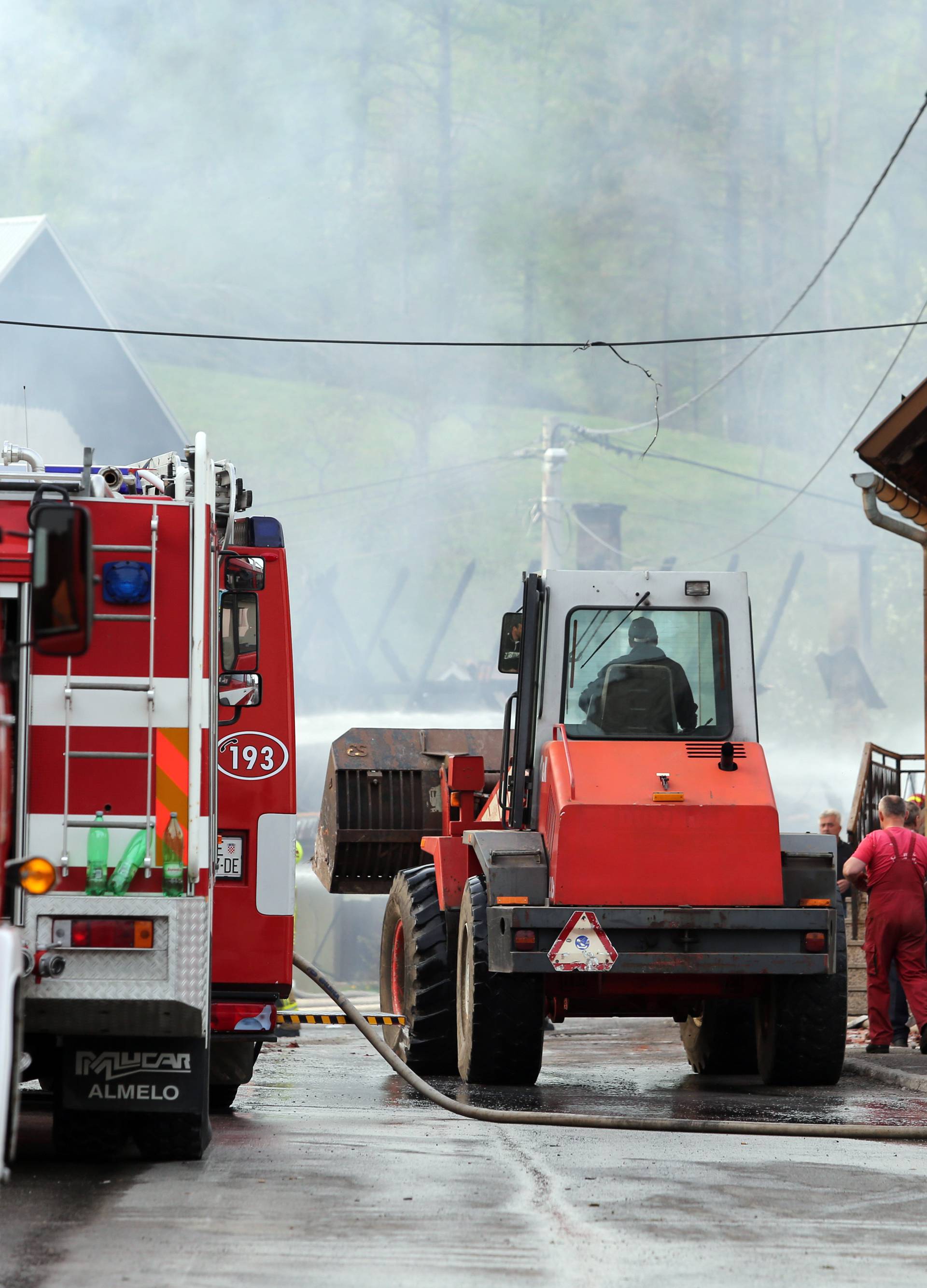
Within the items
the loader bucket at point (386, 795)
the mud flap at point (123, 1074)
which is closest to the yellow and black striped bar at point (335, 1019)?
the loader bucket at point (386, 795)

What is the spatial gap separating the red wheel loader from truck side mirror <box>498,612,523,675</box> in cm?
2

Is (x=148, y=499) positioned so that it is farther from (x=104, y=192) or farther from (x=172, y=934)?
(x=104, y=192)

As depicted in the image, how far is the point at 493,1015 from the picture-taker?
976 cm

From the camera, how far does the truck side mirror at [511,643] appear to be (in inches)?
420

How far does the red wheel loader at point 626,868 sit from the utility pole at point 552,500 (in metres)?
55.5

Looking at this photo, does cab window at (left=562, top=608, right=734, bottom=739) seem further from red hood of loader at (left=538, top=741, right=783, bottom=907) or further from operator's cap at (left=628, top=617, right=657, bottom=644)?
red hood of loader at (left=538, top=741, right=783, bottom=907)

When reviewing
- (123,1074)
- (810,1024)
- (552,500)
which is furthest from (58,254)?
(123,1074)

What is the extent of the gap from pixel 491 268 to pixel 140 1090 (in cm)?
7297

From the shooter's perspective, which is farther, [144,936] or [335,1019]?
[335,1019]

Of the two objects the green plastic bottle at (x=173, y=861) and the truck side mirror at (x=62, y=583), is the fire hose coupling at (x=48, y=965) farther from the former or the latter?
the truck side mirror at (x=62, y=583)

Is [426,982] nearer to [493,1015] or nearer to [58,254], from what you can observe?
[493,1015]

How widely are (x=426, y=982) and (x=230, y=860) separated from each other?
3.04 m

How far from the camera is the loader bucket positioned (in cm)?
1394

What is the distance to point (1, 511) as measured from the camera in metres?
6.75
